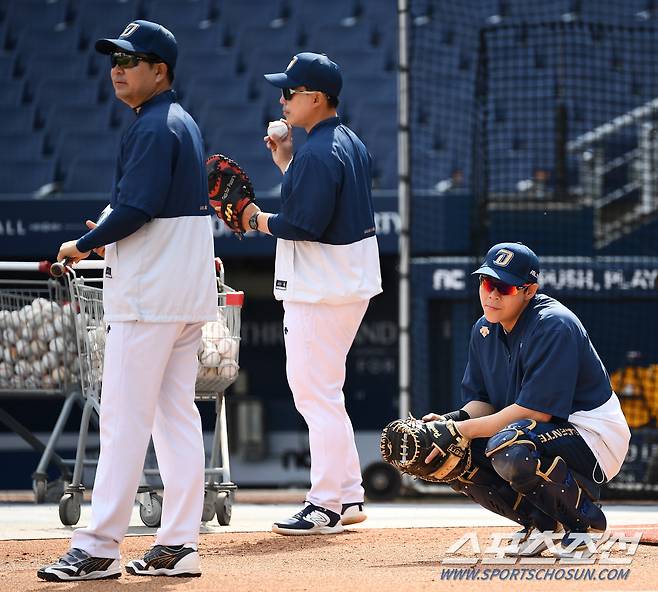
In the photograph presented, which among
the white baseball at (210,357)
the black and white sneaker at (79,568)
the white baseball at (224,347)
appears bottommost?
the black and white sneaker at (79,568)

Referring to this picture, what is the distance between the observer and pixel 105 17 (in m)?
13.9

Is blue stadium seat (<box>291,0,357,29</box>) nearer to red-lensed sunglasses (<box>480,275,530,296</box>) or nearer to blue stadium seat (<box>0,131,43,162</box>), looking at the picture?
blue stadium seat (<box>0,131,43,162</box>)

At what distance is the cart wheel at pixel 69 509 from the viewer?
18.5 ft

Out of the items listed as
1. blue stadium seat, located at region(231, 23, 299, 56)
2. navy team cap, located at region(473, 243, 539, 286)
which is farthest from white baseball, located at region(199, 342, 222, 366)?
blue stadium seat, located at region(231, 23, 299, 56)

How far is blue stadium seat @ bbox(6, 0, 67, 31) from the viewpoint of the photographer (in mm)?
14023

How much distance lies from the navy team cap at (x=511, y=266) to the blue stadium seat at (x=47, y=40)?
33.3 ft

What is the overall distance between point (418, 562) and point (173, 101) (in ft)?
5.65

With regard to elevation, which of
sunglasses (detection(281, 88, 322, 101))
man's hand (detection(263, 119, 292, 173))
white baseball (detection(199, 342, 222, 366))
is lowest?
white baseball (detection(199, 342, 222, 366))

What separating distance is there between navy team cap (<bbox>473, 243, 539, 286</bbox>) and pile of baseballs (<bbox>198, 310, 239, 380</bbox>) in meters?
1.63

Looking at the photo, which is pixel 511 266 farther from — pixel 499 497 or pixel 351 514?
pixel 351 514

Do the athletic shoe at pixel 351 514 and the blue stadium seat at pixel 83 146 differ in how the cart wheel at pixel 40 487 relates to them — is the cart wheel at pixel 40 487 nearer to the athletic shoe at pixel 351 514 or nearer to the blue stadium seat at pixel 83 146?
the athletic shoe at pixel 351 514

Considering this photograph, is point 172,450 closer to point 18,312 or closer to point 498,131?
point 18,312

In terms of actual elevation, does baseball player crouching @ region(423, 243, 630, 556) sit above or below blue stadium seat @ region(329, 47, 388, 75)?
below

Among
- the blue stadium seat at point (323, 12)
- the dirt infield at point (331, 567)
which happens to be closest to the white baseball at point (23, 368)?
the dirt infield at point (331, 567)
